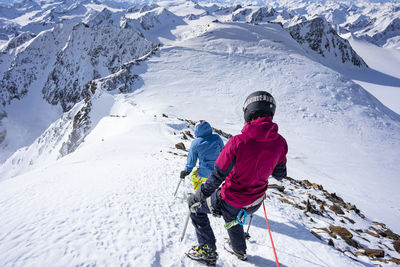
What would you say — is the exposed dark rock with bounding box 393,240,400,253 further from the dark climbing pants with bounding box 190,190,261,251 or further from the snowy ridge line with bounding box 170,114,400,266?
the dark climbing pants with bounding box 190,190,261,251

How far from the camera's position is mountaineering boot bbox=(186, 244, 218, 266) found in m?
3.61

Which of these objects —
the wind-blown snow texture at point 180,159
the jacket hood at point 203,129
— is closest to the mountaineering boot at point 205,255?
the wind-blown snow texture at point 180,159

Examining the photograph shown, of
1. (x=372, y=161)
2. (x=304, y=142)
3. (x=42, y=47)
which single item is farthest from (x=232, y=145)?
(x=42, y=47)

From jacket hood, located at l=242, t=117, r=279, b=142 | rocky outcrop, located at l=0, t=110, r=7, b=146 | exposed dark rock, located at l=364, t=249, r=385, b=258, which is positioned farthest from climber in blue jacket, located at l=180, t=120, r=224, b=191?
rocky outcrop, located at l=0, t=110, r=7, b=146

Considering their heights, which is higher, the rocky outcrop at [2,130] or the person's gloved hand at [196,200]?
the person's gloved hand at [196,200]

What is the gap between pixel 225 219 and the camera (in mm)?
3395

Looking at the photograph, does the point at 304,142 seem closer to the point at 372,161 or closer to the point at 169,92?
the point at 372,161

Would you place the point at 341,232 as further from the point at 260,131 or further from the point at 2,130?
the point at 2,130

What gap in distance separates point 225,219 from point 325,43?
4399 inches

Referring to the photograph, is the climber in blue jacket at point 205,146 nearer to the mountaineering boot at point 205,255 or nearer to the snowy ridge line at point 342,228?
the mountaineering boot at point 205,255

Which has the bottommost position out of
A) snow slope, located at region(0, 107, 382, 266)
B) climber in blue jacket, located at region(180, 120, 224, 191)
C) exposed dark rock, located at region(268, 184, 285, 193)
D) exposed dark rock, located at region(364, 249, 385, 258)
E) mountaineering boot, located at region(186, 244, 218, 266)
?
exposed dark rock, located at region(268, 184, 285, 193)

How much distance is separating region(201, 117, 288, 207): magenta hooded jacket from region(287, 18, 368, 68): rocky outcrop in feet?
346

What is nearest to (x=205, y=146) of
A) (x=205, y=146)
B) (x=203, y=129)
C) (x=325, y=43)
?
(x=205, y=146)

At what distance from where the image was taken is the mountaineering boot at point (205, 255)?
3.61 m
